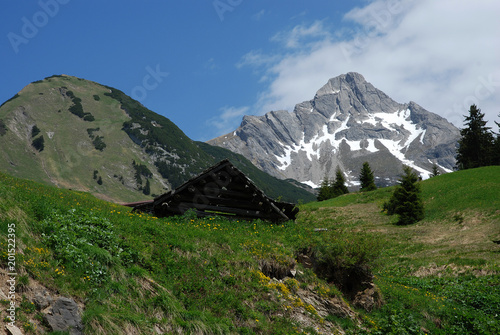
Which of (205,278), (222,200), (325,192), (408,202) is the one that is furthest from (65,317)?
(325,192)

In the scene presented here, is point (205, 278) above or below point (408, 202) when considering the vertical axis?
below

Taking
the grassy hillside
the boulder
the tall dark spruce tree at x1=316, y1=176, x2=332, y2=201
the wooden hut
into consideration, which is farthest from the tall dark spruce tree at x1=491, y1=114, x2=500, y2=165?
the boulder

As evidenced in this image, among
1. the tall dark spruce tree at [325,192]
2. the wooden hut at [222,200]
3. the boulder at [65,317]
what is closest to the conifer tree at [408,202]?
the tall dark spruce tree at [325,192]

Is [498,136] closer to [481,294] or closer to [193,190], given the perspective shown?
[481,294]

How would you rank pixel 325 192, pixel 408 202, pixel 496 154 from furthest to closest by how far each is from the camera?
pixel 325 192 < pixel 496 154 < pixel 408 202

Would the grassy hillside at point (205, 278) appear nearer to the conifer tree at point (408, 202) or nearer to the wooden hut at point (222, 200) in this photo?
the wooden hut at point (222, 200)

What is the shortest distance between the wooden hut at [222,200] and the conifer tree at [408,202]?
28.9 metres

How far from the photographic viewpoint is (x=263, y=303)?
11477 millimetres

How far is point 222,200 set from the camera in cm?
1827

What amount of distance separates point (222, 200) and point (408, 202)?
32.3m

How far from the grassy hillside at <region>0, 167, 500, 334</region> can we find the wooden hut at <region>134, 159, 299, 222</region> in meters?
1.23

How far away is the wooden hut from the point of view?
17.5 metres

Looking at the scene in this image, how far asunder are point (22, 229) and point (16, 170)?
168 m

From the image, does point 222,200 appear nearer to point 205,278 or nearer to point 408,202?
point 205,278
